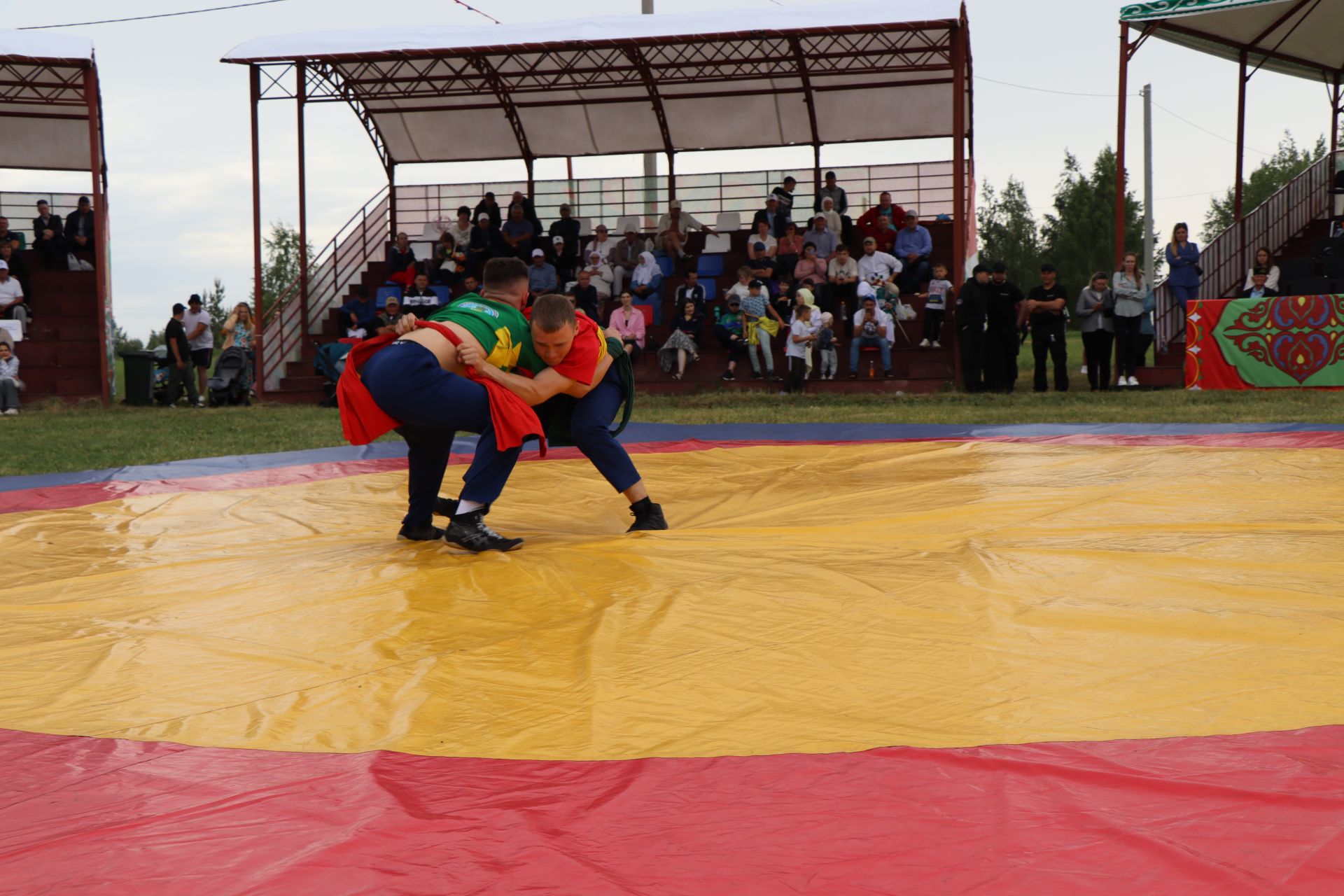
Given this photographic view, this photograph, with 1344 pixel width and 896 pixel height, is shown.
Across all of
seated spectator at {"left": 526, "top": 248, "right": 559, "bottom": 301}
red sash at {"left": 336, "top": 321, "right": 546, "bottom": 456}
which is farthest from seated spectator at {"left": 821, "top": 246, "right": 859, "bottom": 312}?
red sash at {"left": 336, "top": 321, "right": 546, "bottom": 456}

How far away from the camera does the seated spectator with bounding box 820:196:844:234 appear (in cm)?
1473

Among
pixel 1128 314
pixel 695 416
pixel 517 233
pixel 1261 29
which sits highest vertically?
pixel 1261 29

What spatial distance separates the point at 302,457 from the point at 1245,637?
215 inches

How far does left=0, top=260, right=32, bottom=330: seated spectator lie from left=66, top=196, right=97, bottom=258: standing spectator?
1699 millimetres

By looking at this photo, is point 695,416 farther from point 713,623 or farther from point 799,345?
point 713,623

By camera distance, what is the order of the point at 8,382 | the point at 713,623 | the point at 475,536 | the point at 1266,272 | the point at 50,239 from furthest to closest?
1. the point at 50,239
2. the point at 8,382
3. the point at 1266,272
4. the point at 475,536
5. the point at 713,623

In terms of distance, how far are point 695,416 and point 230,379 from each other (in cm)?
650

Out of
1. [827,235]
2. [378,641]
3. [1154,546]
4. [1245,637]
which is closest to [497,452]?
[378,641]

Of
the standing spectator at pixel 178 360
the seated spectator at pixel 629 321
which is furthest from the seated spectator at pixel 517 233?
the standing spectator at pixel 178 360

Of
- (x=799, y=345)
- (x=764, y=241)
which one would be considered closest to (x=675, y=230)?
(x=764, y=241)

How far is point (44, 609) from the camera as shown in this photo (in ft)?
11.1

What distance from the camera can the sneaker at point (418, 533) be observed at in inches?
170

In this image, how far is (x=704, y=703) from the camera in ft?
7.86

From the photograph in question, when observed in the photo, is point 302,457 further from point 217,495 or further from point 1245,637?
point 1245,637
